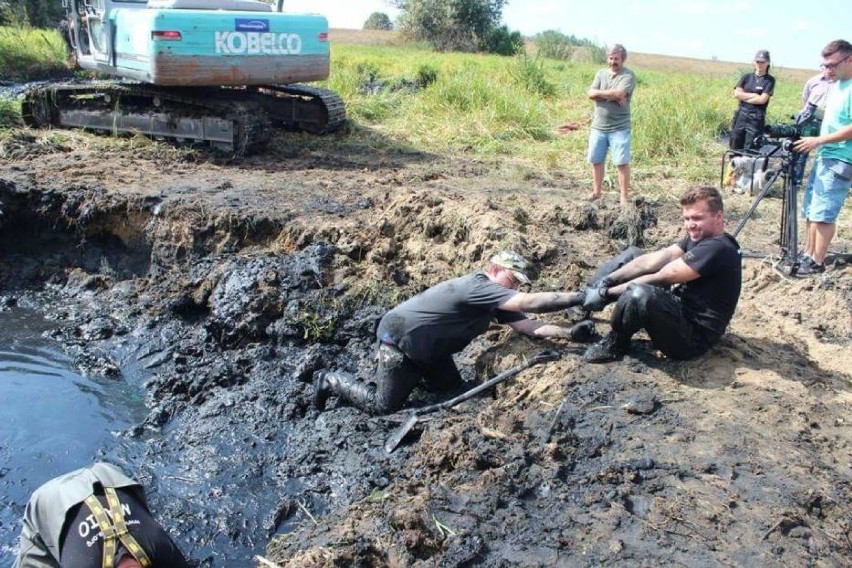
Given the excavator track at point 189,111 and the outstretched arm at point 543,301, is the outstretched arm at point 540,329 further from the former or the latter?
the excavator track at point 189,111

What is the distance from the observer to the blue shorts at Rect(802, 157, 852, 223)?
6.18 metres

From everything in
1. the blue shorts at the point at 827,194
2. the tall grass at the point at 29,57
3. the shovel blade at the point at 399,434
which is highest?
the tall grass at the point at 29,57

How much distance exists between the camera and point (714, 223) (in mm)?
4734

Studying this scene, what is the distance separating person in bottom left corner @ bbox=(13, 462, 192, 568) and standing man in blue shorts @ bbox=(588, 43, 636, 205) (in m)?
6.32

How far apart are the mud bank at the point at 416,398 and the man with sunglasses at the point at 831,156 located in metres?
0.37

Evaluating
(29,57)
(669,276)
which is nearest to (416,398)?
(669,276)

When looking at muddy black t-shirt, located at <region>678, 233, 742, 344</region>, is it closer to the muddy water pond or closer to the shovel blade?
the shovel blade

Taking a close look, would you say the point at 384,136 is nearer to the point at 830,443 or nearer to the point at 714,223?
the point at 714,223

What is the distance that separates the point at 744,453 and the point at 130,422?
440cm

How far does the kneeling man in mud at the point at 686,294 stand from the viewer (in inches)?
184

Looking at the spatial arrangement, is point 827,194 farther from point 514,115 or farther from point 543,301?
point 514,115

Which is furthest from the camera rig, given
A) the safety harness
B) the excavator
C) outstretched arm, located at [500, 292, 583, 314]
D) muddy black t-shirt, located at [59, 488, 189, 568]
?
the excavator

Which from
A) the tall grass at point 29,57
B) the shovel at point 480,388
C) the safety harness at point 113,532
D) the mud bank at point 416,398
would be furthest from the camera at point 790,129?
the tall grass at point 29,57

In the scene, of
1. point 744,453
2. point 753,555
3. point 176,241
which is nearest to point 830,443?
point 744,453
